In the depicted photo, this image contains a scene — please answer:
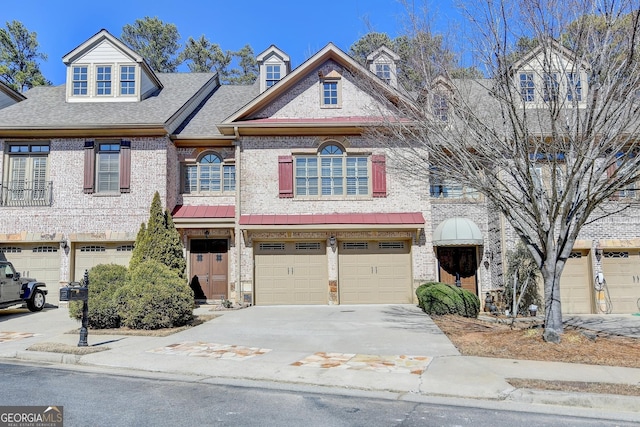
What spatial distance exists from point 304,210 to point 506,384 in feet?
36.3

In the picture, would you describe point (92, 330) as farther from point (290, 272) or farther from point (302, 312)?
point (290, 272)

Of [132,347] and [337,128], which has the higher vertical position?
[337,128]

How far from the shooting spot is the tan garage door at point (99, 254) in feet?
55.7

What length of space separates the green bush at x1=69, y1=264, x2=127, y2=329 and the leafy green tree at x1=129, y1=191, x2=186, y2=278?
151 centimetres

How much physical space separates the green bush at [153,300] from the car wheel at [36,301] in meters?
5.43

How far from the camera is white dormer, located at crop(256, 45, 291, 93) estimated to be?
65.1ft

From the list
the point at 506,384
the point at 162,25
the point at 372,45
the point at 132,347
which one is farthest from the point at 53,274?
the point at 162,25

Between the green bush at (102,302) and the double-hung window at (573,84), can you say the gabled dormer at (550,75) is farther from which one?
the green bush at (102,302)

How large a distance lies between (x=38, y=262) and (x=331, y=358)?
1316 cm

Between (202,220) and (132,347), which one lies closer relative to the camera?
(132,347)

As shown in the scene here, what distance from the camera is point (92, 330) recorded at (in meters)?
11.7

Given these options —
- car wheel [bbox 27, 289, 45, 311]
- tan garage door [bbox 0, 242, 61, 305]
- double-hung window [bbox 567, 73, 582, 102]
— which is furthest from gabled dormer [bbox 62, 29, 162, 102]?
double-hung window [bbox 567, 73, 582, 102]

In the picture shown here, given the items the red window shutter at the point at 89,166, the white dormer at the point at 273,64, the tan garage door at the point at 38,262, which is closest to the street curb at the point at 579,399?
the red window shutter at the point at 89,166

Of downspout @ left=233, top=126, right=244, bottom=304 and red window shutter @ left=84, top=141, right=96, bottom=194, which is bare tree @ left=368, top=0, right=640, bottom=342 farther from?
red window shutter @ left=84, top=141, right=96, bottom=194
